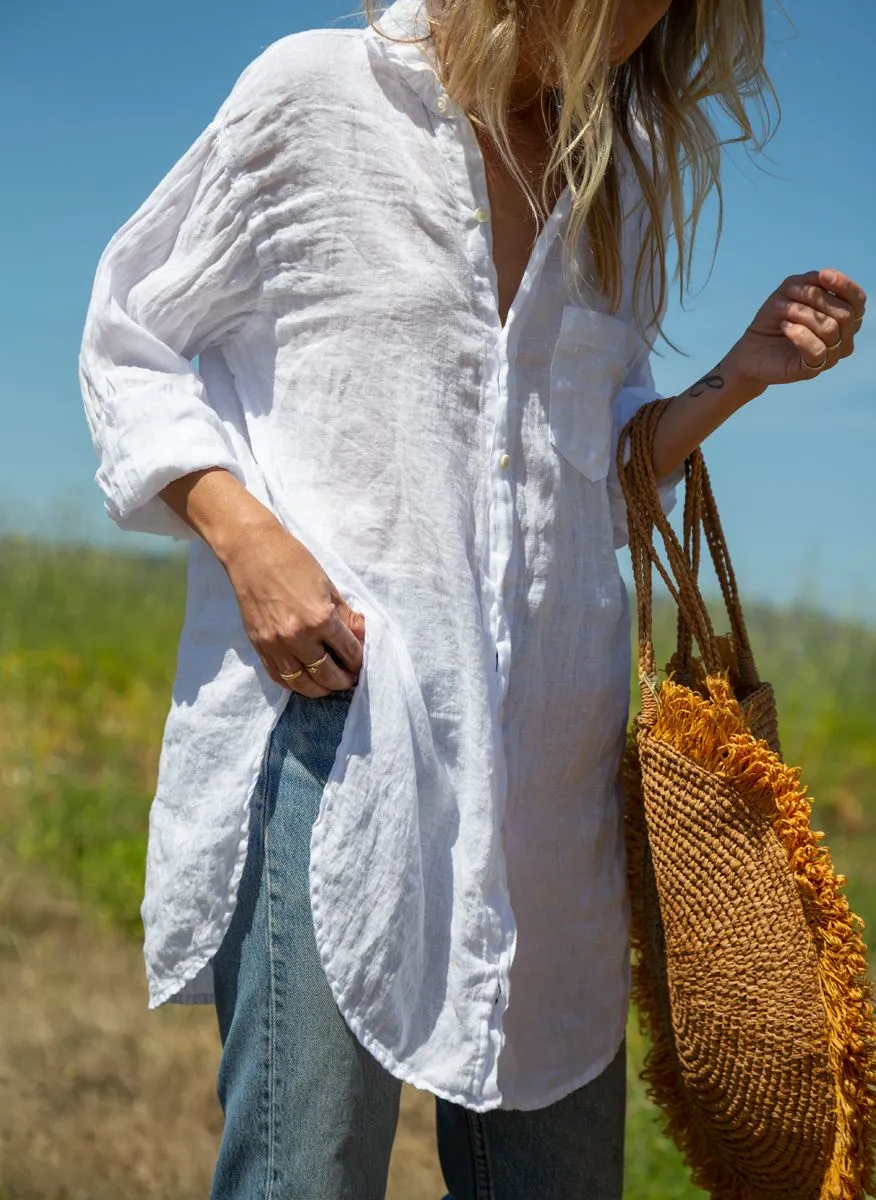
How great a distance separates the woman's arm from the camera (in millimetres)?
1414

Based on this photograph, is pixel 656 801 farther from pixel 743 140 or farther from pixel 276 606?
pixel 743 140

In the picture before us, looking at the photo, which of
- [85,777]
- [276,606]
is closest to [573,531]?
[276,606]

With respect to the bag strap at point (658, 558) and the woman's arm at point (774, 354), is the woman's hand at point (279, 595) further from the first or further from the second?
the woman's arm at point (774, 354)

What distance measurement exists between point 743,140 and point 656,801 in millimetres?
874

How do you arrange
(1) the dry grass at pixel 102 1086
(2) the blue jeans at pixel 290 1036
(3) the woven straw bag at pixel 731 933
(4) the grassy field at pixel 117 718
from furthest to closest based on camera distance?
(4) the grassy field at pixel 117 718 < (1) the dry grass at pixel 102 1086 < (3) the woven straw bag at pixel 731 933 < (2) the blue jeans at pixel 290 1036

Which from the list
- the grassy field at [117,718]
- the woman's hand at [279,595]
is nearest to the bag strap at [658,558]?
the woman's hand at [279,595]

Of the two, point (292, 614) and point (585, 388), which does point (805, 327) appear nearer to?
point (585, 388)

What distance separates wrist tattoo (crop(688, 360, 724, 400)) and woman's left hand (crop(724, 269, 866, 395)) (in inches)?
1.9

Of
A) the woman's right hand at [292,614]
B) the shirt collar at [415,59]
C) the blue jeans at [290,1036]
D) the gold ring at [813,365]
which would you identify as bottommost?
the blue jeans at [290,1036]

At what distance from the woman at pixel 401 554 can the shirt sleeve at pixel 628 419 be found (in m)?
0.06

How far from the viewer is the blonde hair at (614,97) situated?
4.50 feet

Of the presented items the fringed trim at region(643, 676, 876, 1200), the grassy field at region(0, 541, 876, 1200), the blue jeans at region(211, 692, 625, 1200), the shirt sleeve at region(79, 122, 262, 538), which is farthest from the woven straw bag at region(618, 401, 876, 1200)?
the grassy field at region(0, 541, 876, 1200)

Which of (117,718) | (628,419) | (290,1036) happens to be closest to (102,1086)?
(290,1036)

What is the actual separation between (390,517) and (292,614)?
→ 176 millimetres
